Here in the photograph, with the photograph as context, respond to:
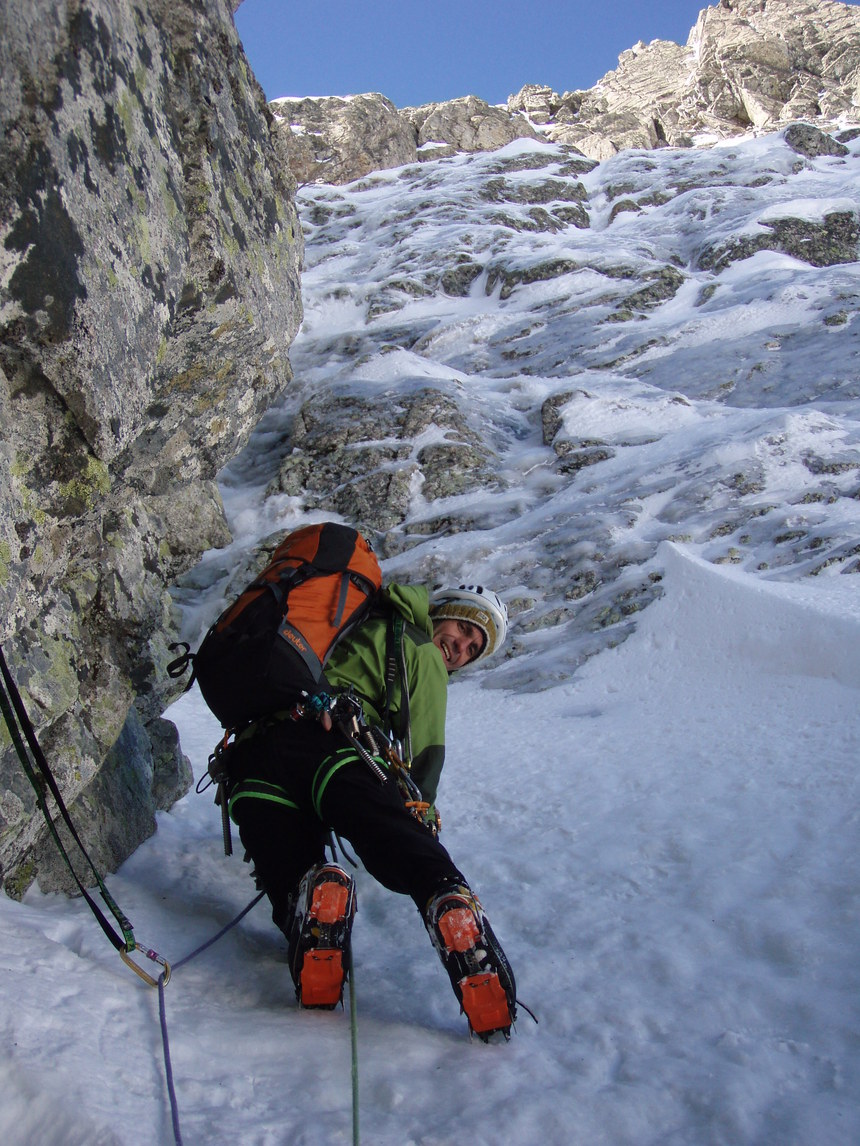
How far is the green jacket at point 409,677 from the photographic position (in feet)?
10.6

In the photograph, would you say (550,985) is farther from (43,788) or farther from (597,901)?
(43,788)

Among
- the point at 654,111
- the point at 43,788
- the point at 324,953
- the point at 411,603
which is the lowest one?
the point at 324,953

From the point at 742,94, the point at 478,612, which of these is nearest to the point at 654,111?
the point at 742,94

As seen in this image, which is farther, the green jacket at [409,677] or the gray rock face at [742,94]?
the gray rock face at [742,94]

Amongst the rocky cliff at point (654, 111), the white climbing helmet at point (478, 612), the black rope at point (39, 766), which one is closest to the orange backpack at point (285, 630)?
the white climbing helmet at point (478, 612)

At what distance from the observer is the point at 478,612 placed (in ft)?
12.0

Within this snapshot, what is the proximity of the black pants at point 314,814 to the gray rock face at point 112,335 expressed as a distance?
87 centimetres

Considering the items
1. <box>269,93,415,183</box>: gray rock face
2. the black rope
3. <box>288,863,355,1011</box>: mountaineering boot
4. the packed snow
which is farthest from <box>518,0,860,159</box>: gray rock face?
<box>288,863,355,1011</box>: mountaineering boot

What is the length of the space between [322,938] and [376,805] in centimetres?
45

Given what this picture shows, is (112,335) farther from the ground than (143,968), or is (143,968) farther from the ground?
(112,335)

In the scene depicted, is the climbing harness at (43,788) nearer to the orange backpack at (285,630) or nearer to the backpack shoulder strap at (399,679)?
the orange backpack at (285,630)

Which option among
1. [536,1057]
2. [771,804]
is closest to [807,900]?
[771,804]

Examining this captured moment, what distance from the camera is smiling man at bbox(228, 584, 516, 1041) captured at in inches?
93.0

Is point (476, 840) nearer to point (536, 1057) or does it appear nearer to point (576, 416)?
point (536, 1057)
